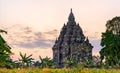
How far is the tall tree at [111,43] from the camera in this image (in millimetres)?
85250

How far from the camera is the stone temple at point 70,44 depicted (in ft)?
471

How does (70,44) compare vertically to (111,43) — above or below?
above

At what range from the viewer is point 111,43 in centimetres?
8775

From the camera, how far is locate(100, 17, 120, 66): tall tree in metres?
85.2

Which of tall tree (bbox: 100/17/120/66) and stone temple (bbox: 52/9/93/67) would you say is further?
stone temple (bbox: 52/9/93/67)

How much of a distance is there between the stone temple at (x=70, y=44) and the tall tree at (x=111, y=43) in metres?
50.4

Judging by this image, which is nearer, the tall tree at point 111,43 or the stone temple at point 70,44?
the tall tree at point 111,43

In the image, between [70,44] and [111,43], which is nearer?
[111,43]

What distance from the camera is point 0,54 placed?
2345 centimetres

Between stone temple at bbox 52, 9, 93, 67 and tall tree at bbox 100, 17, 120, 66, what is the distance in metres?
50.4

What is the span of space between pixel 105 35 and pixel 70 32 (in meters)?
58.6

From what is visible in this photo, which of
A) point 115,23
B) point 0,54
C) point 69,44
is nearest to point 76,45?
point 69,44

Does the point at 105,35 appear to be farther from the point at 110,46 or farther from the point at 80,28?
the point at 80,28

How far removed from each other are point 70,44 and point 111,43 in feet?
195
